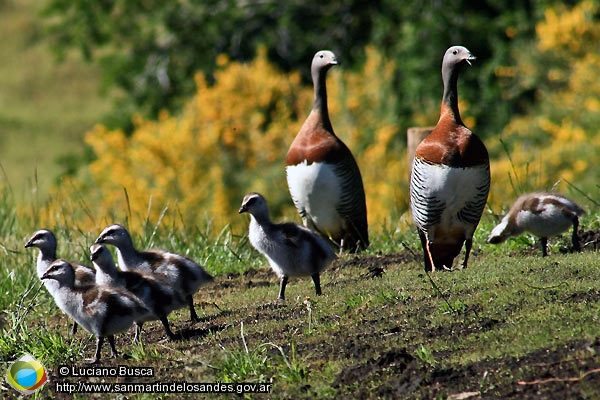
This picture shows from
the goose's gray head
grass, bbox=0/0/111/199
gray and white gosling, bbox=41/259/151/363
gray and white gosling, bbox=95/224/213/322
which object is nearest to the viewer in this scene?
gray and white gosling, bbox=41/259/151/363

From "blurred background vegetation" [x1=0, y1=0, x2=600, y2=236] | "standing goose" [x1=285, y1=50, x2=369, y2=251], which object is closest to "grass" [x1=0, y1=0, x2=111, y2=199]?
"blurred background vegetation" [x1=0, y1=0, x2=600, y2=236]

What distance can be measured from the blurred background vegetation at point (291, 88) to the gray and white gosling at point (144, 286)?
9.40m

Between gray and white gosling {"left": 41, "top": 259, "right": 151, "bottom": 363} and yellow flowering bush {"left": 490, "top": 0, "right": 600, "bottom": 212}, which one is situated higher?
gray and white gosling {"left": 41, "top": 259, "right": 151, "bottom": 363}

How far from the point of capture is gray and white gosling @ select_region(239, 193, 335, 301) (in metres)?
7.93

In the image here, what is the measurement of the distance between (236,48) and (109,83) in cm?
349

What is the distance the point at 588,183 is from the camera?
50.3ft

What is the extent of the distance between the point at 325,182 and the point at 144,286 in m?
3.13

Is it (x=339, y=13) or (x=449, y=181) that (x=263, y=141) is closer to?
(x=339, y=13)

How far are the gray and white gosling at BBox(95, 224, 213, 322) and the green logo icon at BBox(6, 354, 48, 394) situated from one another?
135 cm

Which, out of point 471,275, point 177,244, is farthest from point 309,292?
point 177,244

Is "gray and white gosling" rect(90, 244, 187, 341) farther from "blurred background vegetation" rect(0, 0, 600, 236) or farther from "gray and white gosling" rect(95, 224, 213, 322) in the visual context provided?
"blurred background vegetation" rect(0, 0, 600, 236)

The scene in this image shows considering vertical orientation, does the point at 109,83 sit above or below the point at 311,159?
below

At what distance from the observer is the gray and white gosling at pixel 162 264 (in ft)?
25.3

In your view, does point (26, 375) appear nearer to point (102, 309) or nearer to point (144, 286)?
point (102, 309)
